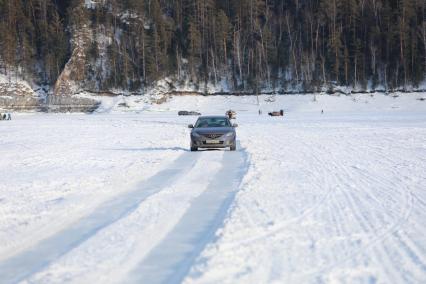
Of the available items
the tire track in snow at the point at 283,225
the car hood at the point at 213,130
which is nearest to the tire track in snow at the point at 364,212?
the tire track in snow at the point at 283,225

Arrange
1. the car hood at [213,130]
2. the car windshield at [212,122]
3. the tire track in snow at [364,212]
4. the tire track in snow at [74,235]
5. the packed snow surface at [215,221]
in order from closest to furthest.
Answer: the packed snow surface at [215,221] → the tire track in snow at [74,235] → the tire track in snow at [364,212] → the car hood at [213,130] → the car windshield at [212,122]

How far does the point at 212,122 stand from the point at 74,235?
14170 millimetres

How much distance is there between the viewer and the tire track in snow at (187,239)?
4570mm

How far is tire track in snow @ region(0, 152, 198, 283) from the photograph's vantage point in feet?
15.8

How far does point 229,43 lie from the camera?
93688 mm

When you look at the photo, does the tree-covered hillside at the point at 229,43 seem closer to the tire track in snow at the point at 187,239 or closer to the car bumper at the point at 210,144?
the car bumper at the point at 210,144

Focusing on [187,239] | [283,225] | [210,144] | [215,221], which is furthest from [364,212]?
[210,144]

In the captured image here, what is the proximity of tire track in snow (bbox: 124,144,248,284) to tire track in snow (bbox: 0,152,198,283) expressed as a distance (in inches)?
39.6

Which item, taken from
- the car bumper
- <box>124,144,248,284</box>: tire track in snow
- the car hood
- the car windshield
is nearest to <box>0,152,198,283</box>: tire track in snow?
<box>124,144,248,284</box>: tire track in snow

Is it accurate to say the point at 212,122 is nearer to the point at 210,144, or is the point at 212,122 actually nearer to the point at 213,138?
the point at 213,138

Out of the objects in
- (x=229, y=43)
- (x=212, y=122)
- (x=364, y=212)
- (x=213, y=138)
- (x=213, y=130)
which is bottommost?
(x=364, y=212)

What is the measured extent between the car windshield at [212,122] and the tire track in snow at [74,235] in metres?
9.28

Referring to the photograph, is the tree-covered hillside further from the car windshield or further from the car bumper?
the car bumper

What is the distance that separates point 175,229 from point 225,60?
85.7 metres
